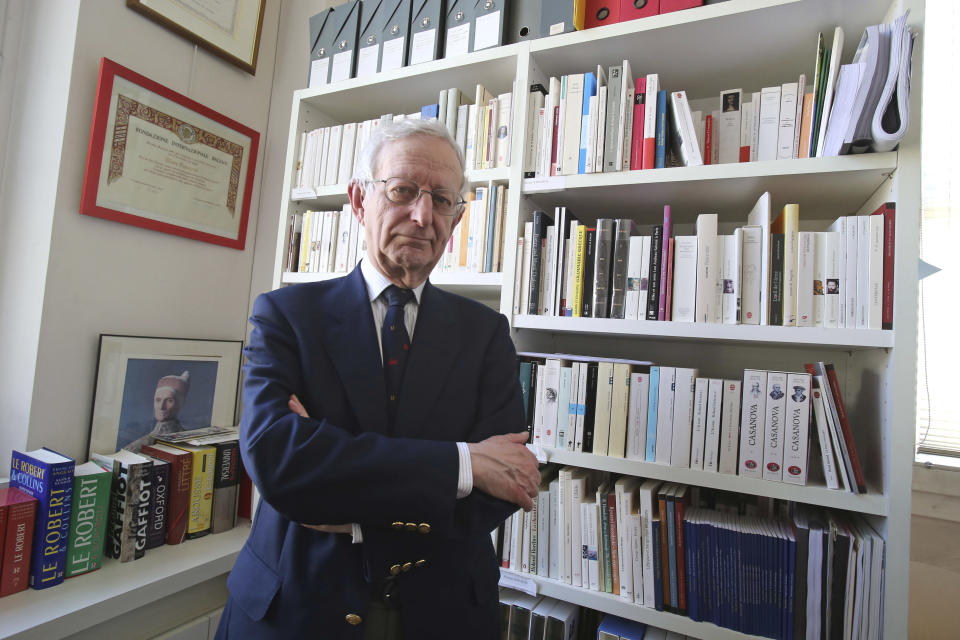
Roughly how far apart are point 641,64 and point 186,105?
5.56 ft

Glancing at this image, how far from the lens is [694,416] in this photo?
4.17 feet

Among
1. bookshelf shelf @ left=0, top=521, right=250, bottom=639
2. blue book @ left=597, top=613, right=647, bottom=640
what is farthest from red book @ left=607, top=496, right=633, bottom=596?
bookshelf shelf @ left=0, top=521, right=250, bottom=639

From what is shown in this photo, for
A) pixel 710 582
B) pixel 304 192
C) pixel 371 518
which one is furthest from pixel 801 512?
pixel 304 192

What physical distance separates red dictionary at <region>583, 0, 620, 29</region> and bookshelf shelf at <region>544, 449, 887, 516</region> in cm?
127

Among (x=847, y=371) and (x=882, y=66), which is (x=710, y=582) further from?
(x=882, y=66)

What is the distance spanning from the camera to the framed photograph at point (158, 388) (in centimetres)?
172

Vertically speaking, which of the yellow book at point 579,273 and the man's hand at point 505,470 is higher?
the yellow book at point 579,273

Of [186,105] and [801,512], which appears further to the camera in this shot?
[186,105]

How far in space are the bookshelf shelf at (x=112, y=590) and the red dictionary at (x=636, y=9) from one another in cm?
214

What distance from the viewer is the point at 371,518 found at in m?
0.81

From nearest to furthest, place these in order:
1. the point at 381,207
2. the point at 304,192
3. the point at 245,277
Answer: the point at 381,207 → the point at 304,192 → the point at 245,277

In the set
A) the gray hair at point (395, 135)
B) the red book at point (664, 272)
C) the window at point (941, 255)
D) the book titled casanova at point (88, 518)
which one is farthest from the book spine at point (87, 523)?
the window at point (941, 255)

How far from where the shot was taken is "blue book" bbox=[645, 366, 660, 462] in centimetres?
130

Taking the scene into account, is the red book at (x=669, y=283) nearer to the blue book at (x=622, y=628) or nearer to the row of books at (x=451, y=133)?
the row of books at (x=451, y=133)
